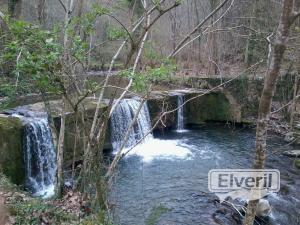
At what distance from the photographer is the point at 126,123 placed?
13.6 metres

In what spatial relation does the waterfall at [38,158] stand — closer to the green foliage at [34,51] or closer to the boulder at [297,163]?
the green foliage at [34,51]

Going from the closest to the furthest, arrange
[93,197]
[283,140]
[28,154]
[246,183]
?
1. [246,183]
2. [93,197]
3. [28,154]
4. [283,140]

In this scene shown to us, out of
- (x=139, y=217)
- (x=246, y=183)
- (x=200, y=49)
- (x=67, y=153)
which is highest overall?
(x=200, y=49)

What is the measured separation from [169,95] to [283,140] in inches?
184

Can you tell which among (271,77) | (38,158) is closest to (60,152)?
(38,158)

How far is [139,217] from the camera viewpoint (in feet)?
25.4

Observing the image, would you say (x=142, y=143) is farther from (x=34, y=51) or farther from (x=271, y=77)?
(x=271, y=77)

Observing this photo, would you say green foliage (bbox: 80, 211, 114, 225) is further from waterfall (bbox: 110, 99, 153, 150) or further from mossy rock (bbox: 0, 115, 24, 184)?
waterfall (bbox: 110, 99, 153, 150)

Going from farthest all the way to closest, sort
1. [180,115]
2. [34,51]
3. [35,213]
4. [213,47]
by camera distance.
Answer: [213,47]
[180,115]
[35,213]
[34,51]

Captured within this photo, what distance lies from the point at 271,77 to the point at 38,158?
7595mm

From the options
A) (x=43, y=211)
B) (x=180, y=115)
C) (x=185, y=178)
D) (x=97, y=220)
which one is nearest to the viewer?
(x=97, y=220)

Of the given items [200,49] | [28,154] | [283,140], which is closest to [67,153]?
[28,154]

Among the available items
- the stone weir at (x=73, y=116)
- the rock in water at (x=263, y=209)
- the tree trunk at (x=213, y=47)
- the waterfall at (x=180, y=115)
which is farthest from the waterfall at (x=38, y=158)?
the tree trunk at (x=213, y=47)

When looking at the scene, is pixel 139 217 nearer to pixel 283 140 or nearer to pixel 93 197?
pixel 93 197
